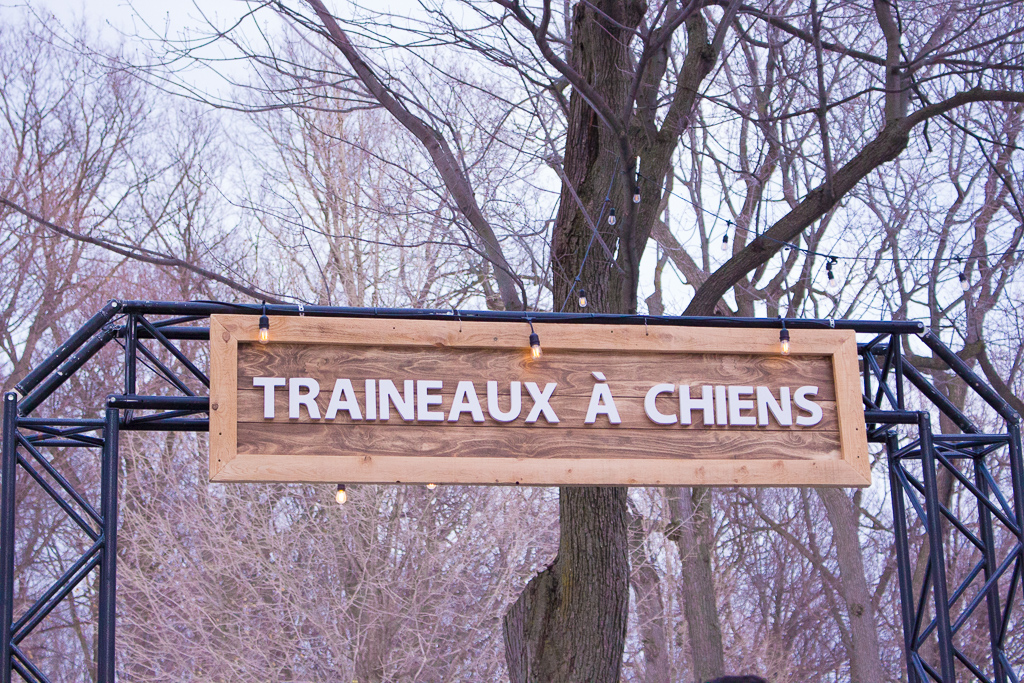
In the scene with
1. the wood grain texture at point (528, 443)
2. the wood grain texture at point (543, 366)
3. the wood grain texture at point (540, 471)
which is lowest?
the wood grain texture at point (540, 471)

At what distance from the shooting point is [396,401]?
543 centimetres

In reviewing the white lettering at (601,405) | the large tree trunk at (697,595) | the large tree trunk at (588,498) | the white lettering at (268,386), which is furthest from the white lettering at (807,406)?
the large tree trunk at (697,595)

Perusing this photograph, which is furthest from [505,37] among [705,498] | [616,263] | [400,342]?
[705,498]

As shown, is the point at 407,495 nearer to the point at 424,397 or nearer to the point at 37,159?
the point at 424,397

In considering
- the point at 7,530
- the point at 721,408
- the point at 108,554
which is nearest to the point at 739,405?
the point at 721,408

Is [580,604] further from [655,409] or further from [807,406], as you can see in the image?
[807,406]

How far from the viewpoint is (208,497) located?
1267cm

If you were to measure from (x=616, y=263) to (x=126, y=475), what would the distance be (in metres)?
8.34

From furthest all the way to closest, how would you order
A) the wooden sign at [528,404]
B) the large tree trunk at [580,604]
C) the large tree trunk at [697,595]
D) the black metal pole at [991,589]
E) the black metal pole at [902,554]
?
the large tree trunk at [697,595] < the large tree trunk at [580,604] < the black metal pole at [902,554] < the black metal pole at [991,589] < the wooden sign at [528,404]

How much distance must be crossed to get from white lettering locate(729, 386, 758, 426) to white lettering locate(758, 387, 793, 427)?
0.04 meters

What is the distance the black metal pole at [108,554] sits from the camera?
16.9ft

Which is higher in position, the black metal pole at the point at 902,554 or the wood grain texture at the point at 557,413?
the wood grain texture at the point at 557,413

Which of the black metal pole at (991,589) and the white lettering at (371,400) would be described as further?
the black metal pole at (991,589)

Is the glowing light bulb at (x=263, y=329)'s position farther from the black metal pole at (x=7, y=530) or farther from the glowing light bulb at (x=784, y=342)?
the glowing light bulb at (x=784, y=342)
